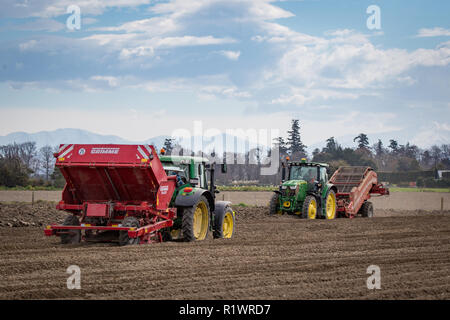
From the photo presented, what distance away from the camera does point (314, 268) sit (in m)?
9.94

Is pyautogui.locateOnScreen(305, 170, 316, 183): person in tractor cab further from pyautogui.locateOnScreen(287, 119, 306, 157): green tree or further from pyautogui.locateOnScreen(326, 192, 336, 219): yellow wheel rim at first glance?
pyautogui.locateOnScreen(287, 119, 306, 157): green tree

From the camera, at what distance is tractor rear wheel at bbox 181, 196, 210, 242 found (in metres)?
13.2

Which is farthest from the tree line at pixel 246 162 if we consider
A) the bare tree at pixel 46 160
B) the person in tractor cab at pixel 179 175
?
the person in tractor cab at pixel 179 175

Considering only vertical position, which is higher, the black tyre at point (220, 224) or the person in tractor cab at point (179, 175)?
the person in tractor cab at point (179, 175)

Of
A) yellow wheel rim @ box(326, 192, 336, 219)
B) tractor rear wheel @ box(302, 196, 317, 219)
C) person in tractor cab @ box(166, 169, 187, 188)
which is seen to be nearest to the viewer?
person in tractor cab @ box(166, 169, 187, 188)

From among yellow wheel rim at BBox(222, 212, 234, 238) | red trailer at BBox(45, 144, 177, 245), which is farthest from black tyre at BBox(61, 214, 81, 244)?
yellow wheel rim at BBox(222, 212, 234, 238)

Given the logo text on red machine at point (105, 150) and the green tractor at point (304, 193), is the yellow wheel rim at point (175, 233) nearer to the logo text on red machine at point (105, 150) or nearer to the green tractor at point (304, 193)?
the logo text on red machine at point (105, 150)

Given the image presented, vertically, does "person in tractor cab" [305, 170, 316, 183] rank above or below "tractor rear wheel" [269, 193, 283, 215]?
above

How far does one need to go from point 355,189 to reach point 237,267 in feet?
52.1

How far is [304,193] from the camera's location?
2269 cm

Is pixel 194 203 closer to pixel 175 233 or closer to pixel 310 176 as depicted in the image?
pixel 175 233

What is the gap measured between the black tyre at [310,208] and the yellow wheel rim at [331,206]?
3.60 feet

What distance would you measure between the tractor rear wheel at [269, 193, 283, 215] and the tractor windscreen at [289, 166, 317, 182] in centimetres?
112

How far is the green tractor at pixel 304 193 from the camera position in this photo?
22312mm
